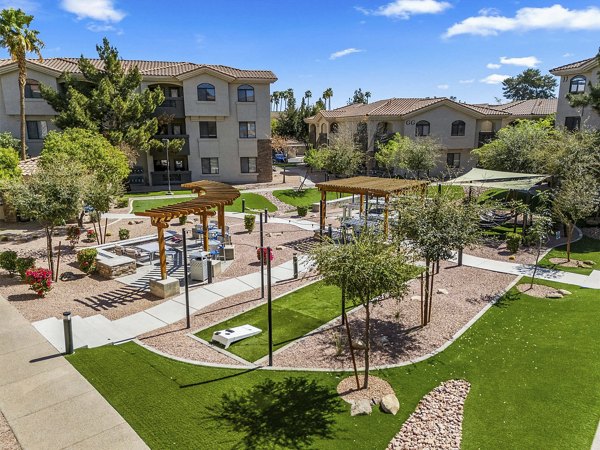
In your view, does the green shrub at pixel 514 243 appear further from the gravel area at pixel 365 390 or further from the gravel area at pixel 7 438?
the gravel area at pixel 7 438

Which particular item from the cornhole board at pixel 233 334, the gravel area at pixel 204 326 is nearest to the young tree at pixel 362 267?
the gravel area at pixel 204 326

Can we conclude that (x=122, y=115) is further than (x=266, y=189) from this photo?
No

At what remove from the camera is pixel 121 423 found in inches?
348

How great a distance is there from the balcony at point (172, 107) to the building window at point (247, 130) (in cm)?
632

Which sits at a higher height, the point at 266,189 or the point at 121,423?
the point at 266,189

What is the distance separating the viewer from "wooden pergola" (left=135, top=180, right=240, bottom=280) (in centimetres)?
1662

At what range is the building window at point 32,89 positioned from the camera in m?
38.8


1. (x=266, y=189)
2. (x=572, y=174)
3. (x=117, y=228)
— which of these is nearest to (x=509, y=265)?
(x=572, y=174)

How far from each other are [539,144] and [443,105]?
64.0 ft

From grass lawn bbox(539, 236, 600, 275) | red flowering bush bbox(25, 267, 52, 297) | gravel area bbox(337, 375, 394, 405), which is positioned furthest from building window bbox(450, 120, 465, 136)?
red flowering bush bbox(25, 267, 52, 297)

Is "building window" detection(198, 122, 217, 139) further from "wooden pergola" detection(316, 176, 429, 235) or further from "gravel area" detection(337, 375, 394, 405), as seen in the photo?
"gravel area" detection(337, 375, 394, 405)

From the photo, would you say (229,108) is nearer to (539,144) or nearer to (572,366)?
(539,144)

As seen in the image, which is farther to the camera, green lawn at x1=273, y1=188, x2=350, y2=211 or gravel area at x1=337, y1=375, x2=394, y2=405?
green lawn at x1=273, y1=188, x2=350, y2=211

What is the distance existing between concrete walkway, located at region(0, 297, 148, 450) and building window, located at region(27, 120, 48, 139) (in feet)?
113
